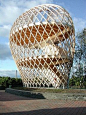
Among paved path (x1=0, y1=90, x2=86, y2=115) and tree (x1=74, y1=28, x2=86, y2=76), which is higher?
tree (x1=74, y1=28, x2=86, y2=76)

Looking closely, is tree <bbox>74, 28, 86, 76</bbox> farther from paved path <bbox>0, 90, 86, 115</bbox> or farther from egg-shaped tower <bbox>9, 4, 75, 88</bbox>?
paved path <bbox>0, 90, 86, 115</bbox>

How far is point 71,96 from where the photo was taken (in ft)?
45.6

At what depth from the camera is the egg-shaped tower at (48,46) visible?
23.5 metres

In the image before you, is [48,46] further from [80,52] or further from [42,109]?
[42,109]

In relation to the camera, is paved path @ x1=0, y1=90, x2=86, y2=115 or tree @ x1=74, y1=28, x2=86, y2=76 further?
tree @ x1=74, y1=28, x2=86, y2=76

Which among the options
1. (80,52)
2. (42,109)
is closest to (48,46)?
(80,52)

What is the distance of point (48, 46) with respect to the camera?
80.3 ft

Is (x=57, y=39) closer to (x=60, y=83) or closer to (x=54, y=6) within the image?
(x=54, y=6)

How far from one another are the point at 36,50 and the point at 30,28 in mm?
3243

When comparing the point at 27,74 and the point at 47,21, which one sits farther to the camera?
the point at 27,74

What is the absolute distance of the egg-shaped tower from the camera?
23469mm

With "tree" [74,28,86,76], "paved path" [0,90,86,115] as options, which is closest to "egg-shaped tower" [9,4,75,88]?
"tree" [74,28,86,76]

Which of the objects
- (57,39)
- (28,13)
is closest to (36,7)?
(28,13)

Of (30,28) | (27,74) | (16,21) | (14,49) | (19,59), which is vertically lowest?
(27,74)
